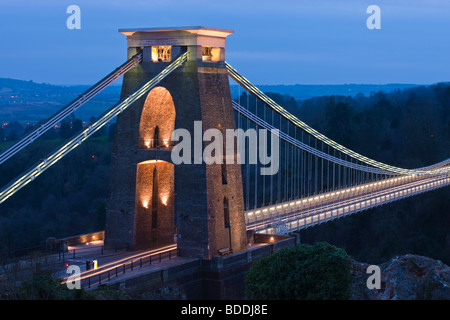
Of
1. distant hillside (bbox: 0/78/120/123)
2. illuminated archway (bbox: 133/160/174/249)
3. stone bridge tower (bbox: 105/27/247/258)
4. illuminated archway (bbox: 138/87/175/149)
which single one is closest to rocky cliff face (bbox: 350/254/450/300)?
stone bridge tower (bbox: 105/27/247/258)

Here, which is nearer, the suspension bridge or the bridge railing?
the bridge railing

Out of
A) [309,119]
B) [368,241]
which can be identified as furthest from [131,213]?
[309,119]

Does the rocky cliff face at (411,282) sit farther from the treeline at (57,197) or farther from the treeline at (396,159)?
the treeline at (396,159)

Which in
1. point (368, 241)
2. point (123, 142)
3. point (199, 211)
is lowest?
point (368, 241)

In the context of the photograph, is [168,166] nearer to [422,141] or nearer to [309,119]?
[422,141]

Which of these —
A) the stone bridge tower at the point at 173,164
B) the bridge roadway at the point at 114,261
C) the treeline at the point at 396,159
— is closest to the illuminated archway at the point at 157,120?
the stone bridge tower at the point at 173,164

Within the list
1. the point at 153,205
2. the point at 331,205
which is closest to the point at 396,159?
the point at 331,205

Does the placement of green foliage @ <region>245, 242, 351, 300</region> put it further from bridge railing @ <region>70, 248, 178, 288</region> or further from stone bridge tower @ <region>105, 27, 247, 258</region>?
stone bridge tower @ <region>105, 27, 247, 258</region>

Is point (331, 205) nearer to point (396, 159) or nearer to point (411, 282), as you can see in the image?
point (411, 282)
